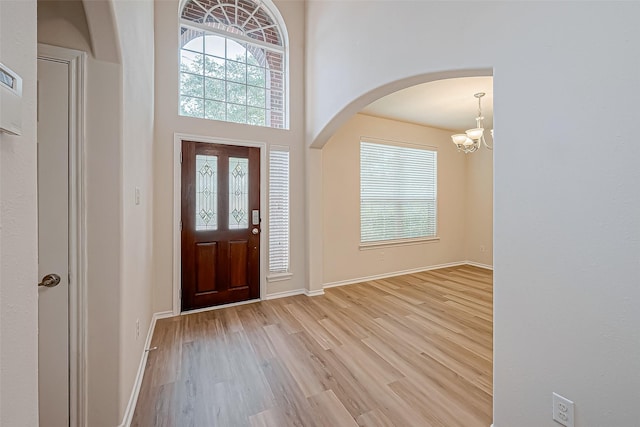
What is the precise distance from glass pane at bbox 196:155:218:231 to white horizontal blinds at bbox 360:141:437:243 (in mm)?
2358

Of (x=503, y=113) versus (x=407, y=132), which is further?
(x=407, y=132)

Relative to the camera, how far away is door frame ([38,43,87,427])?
1403 mm

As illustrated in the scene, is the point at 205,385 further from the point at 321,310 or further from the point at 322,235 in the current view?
the point at 322,235

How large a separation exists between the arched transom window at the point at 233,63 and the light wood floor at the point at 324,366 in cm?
262

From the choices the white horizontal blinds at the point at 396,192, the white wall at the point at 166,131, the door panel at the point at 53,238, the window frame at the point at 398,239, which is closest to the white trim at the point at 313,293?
the window frame at the point at 398,239

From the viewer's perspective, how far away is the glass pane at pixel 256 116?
3.78 meters

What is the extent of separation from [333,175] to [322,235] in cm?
98

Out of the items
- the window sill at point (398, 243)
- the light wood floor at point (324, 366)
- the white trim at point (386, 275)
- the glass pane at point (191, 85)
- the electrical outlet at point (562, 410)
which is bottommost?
the light wood floor at point (324, 366)

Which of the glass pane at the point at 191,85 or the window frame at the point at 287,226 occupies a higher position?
the glass pane at the point at 191,85

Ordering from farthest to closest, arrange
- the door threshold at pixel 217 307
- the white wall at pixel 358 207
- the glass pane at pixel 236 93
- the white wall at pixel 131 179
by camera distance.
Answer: the white wall at pixel 358 207
the glass pane at pixel 236 93
the door threshold at pixel 217 307
the white wall at pixel 131 179

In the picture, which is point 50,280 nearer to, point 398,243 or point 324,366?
point 324,366

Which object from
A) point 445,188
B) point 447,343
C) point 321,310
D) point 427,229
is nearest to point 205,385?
point 321,310

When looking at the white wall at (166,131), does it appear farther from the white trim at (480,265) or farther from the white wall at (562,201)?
the white trim at (480,265)

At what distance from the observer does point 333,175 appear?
438 cm
